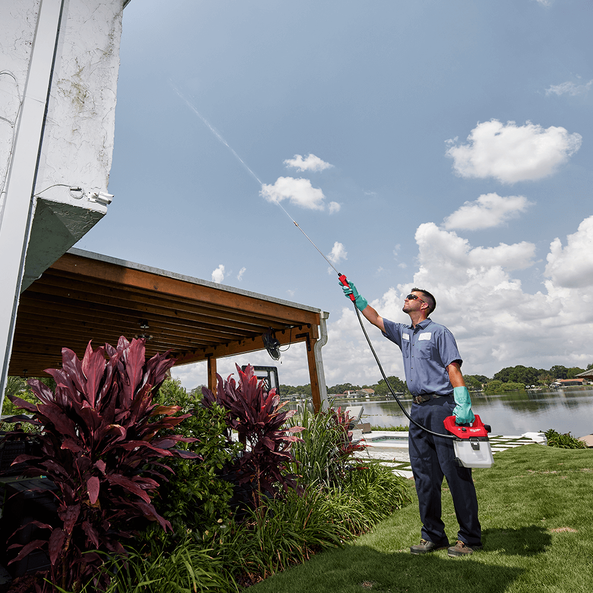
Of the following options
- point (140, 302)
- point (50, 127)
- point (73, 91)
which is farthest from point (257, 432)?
point (140, 302)

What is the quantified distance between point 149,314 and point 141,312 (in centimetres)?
14

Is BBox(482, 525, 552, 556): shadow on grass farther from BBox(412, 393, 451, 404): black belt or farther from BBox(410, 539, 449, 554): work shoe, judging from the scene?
BBox(412, 393, 451, 404): black belt

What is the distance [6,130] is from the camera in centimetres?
150

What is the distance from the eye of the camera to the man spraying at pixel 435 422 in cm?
246

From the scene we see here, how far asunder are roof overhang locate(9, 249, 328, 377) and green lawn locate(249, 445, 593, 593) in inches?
123

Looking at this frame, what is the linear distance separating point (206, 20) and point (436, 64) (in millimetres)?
4483

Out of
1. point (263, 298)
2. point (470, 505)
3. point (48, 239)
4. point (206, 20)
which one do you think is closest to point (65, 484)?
point (48, 239)

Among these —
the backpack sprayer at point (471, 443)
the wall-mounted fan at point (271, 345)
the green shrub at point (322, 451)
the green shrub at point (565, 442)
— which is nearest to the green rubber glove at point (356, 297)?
the backpack sprayer at point (471, 443)

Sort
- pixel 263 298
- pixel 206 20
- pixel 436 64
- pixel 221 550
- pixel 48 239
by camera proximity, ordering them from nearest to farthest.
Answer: pixel 48 239, pixel 221 550, pixel 206 20, pixel 263 298, pixel 436 64

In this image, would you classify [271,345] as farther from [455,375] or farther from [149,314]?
[455,375]

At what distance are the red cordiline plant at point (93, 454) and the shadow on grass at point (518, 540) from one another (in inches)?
88.3

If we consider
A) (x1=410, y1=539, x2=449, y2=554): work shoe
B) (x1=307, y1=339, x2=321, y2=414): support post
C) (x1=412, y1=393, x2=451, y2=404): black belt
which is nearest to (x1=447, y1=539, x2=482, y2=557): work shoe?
(x1=410, y1=539, x2=449, y2=554): work shoe

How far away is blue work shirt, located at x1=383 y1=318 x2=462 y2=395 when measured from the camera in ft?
8.98

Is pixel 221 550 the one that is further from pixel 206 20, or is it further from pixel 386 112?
pixel 386 112
